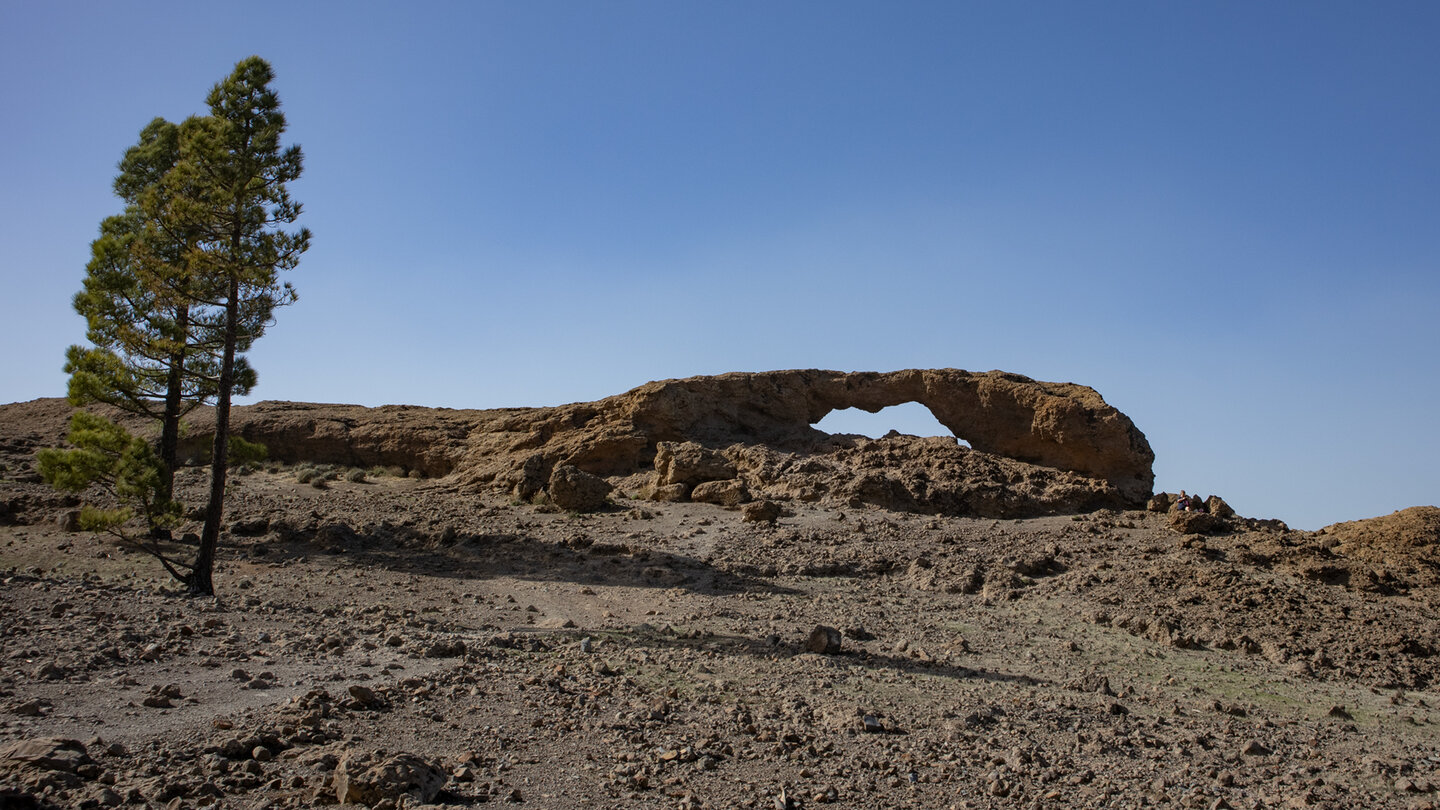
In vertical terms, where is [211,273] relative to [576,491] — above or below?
above

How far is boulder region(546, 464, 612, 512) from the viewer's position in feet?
53.6

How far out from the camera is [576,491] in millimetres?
16328

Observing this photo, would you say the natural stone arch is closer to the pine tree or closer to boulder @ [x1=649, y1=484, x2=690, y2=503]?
boulder @ [x1=649, y1=484, x2=690, y2=503]

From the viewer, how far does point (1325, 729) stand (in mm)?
8133

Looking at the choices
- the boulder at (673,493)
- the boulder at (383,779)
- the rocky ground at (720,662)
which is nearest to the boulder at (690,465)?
the boulder at (673,493)

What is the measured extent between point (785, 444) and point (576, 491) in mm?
4667

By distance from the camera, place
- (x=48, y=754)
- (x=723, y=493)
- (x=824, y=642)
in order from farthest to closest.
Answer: (x=723, y=493) → (x=824, y=642) → (x=48, y=754)

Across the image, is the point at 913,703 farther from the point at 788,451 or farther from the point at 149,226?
the point at 149,226

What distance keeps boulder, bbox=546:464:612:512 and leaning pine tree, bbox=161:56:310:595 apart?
555 cm

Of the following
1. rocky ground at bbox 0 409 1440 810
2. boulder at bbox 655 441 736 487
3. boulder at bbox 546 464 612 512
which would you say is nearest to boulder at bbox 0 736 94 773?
rocky ground at bbox 0 409 1440 810

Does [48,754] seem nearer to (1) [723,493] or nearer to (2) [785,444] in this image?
(1) [723,493]

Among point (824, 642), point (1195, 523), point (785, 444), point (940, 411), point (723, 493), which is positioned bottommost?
point (824, 642)

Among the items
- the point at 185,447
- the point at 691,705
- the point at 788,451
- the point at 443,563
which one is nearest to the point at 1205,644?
the point at 691,705

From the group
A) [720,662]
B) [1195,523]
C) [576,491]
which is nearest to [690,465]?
[576,491]
